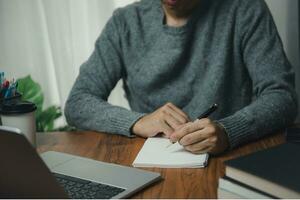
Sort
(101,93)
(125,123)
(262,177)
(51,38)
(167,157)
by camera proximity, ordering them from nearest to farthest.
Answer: (262,177)
(167,157)
(125,123)
(101,93)
(51,38)

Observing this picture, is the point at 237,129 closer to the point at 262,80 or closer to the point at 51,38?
the point at 262,80

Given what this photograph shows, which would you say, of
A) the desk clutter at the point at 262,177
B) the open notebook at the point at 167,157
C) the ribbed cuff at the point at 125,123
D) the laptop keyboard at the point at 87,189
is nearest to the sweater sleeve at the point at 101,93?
the ribbed cuff at the point at 125,123

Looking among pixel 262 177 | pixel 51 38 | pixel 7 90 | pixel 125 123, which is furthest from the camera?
pixel 51 38

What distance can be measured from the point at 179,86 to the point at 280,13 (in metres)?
0.74

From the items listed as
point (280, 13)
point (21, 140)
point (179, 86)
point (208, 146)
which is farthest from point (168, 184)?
point (280, 13)

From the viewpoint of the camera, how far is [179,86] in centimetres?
150

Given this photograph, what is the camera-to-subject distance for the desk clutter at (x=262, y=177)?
0.67 m

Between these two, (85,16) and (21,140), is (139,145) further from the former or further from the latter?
(85,16)

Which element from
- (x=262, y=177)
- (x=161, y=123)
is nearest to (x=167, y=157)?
(x=161, y=123)

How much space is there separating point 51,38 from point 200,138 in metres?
1.35

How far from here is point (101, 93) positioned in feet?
4.88

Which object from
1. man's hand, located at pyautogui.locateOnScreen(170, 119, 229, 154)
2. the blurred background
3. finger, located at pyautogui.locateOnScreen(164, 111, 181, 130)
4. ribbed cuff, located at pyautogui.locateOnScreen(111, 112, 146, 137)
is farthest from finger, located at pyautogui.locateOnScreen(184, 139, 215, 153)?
the blurred background

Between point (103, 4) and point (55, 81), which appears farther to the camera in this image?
point (55, 81)

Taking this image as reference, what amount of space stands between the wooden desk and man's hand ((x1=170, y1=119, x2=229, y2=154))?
3cm
